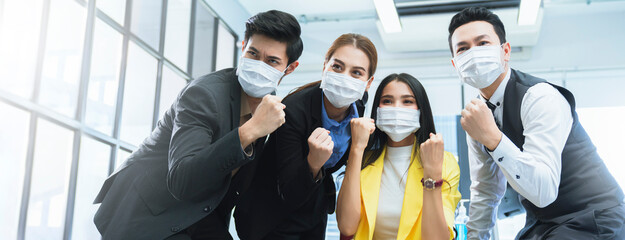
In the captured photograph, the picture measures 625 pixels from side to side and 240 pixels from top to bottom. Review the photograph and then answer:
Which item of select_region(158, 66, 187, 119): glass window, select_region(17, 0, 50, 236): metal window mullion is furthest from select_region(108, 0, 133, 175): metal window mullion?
select_region(17, 0, 50, 236): metal window mullion

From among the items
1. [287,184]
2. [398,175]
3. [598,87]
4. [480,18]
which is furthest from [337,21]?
[287,184]

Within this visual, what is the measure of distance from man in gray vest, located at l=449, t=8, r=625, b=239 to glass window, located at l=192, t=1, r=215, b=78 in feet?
13.2

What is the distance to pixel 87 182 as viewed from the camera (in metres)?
3.90

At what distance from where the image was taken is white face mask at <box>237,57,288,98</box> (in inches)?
81.9

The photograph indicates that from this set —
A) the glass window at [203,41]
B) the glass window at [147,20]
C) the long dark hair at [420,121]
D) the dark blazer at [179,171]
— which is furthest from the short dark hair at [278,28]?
the glass window at [203,41]

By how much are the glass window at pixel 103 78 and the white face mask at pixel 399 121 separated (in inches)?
94.9

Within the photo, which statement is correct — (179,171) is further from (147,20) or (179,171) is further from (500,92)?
(147,20)

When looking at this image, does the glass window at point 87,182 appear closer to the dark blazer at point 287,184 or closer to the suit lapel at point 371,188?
the dark blazer at point 287,184

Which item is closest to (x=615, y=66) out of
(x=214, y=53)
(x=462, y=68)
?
(x=214, y=53)

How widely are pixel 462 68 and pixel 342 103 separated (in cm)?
51

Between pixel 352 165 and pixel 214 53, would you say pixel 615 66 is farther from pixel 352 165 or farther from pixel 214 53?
pixel 352 165

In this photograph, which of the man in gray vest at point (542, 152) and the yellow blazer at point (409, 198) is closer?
the man in gray vest at point (542, 152)

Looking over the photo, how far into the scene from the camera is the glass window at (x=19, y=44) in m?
3.09

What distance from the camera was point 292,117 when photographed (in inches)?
83.2
